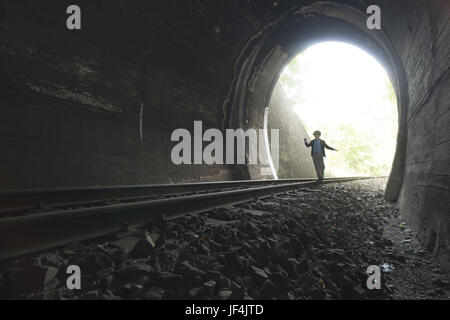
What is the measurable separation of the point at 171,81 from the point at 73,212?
5256 mm

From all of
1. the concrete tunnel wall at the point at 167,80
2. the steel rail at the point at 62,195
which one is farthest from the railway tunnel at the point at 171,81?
the steel rail at the point at 62,195

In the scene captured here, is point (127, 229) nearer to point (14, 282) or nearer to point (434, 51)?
point (14, 282)

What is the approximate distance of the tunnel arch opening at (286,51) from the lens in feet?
20.5

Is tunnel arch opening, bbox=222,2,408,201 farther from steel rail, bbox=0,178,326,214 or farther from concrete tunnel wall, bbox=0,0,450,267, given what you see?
steel rail, bbox=0,178,326,214

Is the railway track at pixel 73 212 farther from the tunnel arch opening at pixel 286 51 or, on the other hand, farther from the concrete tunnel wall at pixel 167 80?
the tunnel arch opening at pixel 286 51

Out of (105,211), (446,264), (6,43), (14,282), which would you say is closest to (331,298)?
(446,264)

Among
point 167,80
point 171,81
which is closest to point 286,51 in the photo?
point 171,81

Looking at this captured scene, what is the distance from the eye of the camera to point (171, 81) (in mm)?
6504

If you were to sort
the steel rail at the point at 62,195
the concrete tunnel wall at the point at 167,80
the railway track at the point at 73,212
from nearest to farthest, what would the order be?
the railway track at the point at 73,212, the steel rail at the point at 62,195, the concrete tunnel wall at the point at 167,80

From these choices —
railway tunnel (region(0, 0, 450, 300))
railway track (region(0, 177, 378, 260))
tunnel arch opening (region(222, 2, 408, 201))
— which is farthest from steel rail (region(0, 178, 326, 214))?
tunnel arch opening (region(222, 2, 408, 201))

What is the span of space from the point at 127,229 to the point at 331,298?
57.9 inches

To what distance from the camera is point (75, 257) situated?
1.44 meters

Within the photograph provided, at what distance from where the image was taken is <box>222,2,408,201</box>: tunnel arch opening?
623 centimetres

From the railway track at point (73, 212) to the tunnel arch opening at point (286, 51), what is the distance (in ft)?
15.5
